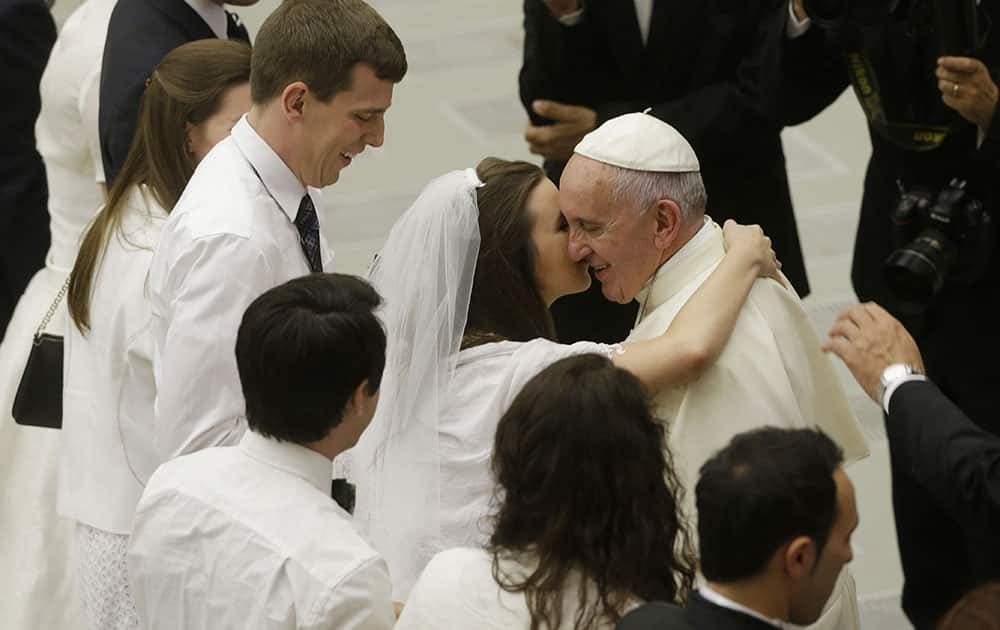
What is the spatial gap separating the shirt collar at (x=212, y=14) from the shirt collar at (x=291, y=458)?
6.75ft

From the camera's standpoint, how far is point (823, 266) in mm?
7262

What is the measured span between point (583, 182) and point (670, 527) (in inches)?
41.0

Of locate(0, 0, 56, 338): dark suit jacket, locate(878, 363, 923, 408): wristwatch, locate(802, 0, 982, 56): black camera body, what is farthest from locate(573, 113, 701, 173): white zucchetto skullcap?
locate(0, 0, 56, 338): dark suit jacket

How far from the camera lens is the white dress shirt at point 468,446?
3.25 meters

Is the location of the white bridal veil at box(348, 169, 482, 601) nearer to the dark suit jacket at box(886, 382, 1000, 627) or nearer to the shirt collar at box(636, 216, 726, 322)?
the shirt collar at box(636, 216, 726, 322)

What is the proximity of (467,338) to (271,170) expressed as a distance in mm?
545

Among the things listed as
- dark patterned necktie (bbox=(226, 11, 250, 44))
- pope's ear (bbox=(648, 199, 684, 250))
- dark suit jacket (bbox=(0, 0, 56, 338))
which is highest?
pope's ear (bbox=(648, 199, 684, 250))

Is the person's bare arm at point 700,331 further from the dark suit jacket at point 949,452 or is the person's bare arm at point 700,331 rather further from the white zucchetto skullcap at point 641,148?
the dark suit jacket at point 949,452

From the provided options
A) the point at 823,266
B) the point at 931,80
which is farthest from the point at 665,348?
the point at 823,266

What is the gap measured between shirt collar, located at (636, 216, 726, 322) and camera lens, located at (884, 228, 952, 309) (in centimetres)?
99

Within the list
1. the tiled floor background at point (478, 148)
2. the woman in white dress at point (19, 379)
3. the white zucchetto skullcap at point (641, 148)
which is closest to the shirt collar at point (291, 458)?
the white zucchetto skullcap at point (641, 148)

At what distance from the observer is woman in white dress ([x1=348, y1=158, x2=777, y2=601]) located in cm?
326

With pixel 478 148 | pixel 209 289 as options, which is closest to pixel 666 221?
pixel 209 289

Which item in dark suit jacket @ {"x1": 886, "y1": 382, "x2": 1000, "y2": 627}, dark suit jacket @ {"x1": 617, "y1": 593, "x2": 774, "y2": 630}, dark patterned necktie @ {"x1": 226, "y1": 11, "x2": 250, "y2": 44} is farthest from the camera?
dark patterned necktie @ {"x1": 226, "y1": 11, "x2": 250, "y2": 44}
